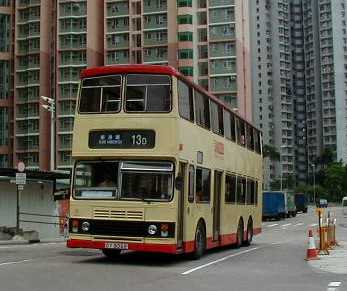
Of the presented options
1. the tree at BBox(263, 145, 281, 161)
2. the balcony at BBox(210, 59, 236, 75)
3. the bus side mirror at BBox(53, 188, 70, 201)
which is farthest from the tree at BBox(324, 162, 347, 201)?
the bus side mirror at BBox(53, 188, 70, 201)

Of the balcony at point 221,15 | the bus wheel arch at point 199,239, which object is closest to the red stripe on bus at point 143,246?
the bus wheel arch at point 199,239

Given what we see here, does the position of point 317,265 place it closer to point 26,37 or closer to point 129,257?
point 129,257

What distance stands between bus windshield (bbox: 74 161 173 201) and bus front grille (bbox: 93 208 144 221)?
0.94 feet

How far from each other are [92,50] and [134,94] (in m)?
86.1

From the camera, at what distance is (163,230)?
15.4m

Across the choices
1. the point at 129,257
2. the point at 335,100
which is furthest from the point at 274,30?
the point at 129,257

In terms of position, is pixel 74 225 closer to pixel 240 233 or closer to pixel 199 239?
pixel 199 239

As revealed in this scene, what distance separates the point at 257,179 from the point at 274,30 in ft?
426

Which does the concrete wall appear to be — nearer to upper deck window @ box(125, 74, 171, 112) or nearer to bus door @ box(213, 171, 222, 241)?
bus door @ box(213, 171, 222, 241)

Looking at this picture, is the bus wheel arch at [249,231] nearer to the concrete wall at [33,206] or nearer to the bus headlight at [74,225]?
the bus headlight at [74,225]

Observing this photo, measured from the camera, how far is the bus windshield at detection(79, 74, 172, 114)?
1584cm

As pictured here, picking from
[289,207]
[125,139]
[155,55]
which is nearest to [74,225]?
[125,139]

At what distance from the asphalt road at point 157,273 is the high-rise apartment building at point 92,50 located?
253 ft

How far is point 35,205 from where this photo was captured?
31172mm
